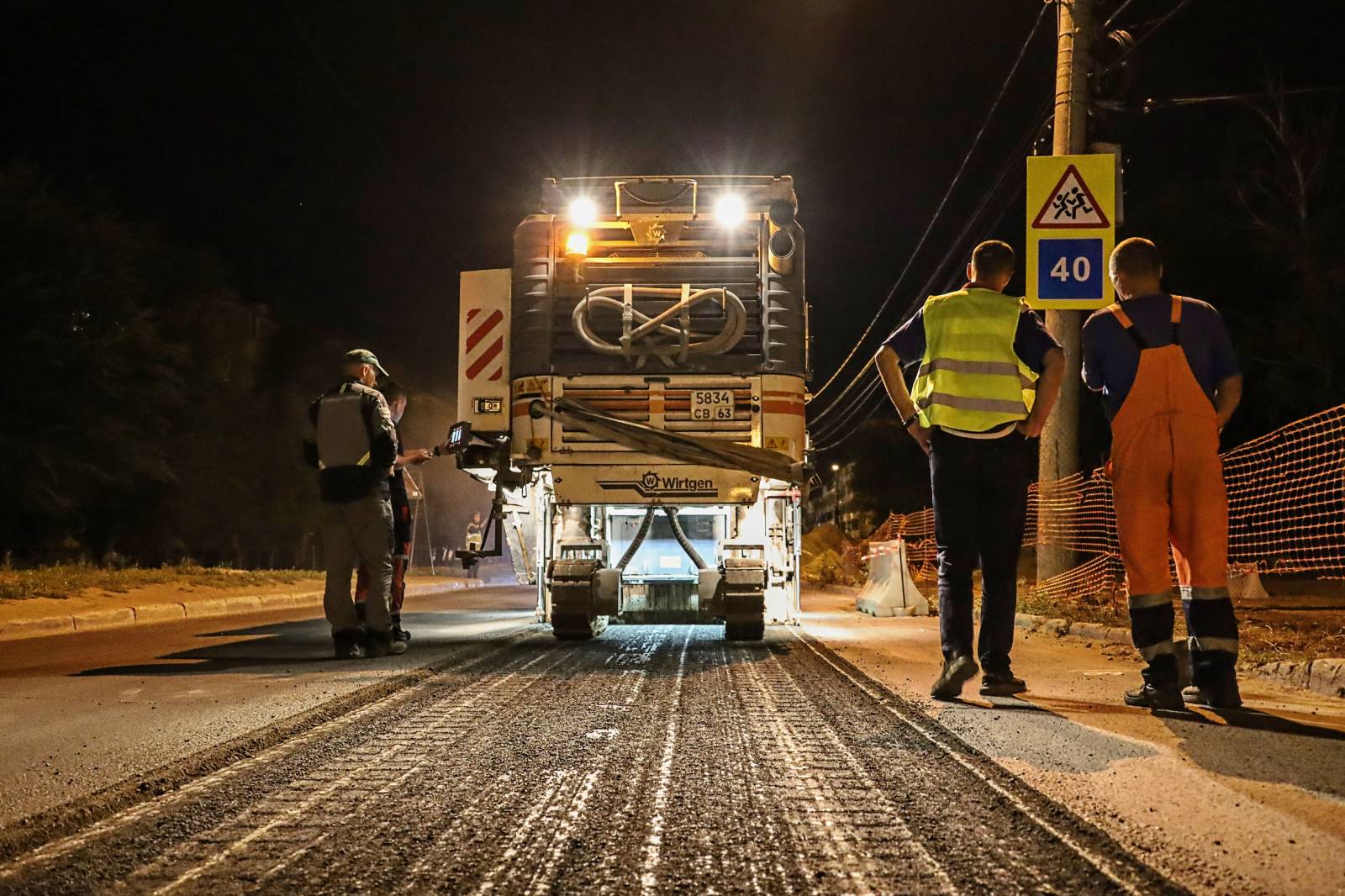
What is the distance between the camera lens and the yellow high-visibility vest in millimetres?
5684

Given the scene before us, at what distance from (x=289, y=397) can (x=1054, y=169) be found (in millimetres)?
48079

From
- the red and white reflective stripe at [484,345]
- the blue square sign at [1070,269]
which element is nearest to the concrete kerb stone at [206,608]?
the red and white reflective stripe at [484,345]

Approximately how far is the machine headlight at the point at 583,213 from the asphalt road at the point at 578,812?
5463 mm

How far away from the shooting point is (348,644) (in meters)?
8.05

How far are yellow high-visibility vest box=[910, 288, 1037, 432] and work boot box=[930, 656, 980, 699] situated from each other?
3.75ft

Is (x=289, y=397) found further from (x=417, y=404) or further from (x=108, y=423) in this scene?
(x=108, y=423)

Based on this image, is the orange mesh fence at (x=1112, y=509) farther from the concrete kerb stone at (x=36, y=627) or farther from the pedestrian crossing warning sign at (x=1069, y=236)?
the concrete kerb stone at (x=36, y=627)

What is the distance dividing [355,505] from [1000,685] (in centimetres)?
454

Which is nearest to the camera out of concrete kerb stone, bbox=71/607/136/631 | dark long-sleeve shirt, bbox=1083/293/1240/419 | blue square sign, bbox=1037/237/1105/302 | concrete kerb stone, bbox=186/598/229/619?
dark long-sleeve shirt, bbox=1083/293/1240/419

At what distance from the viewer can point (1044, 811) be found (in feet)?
10.7

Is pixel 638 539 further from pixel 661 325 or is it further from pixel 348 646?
pixel 348 646

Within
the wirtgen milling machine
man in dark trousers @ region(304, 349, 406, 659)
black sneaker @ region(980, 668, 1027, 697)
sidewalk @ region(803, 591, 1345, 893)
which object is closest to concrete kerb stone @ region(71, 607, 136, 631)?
the wirtgen milling machine

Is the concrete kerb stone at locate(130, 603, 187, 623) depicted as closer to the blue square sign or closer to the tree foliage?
the blue square sign

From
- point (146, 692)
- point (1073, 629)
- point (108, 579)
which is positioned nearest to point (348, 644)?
point (146, 692)
